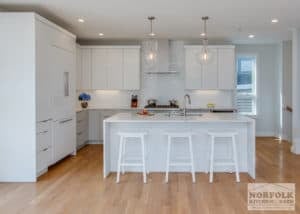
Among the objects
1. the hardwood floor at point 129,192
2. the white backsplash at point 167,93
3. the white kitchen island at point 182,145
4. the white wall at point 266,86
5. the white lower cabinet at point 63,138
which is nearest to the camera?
the hardwood floor at point 129,192

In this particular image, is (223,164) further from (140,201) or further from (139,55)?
(139,55)

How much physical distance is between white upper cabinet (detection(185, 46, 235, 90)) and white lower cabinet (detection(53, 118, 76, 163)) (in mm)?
3362

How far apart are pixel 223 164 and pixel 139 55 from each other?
427 centimetres

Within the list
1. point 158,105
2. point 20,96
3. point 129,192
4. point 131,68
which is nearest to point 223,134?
point 129,192

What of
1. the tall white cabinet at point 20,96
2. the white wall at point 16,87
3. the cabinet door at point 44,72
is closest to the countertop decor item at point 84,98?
the cabinet door at point 44,72

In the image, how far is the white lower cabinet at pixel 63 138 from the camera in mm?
5633

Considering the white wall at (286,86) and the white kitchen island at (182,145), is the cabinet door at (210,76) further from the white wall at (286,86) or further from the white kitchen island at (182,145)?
the white kitchen island at (182,145)

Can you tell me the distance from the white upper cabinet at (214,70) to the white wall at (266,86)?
1.21 m

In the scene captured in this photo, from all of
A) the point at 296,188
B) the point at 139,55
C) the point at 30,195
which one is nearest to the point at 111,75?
the point at 139,55

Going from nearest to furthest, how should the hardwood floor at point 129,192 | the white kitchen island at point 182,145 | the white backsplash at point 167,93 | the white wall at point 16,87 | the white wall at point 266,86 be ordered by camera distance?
1. the hardwood floor at point 129,192
2. the white wall at point 16,87
3. the white kitchen island at point 182,145
4. the white backsplash at point 167,93
5. the white wall at point 266,86

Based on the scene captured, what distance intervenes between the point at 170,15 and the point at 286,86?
460 centimetres

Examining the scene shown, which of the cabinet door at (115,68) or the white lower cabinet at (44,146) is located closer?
the white lower cabinet at (44,146)

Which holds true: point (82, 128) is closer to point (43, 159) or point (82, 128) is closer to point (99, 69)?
point (99, 69)

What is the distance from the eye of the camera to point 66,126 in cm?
619
